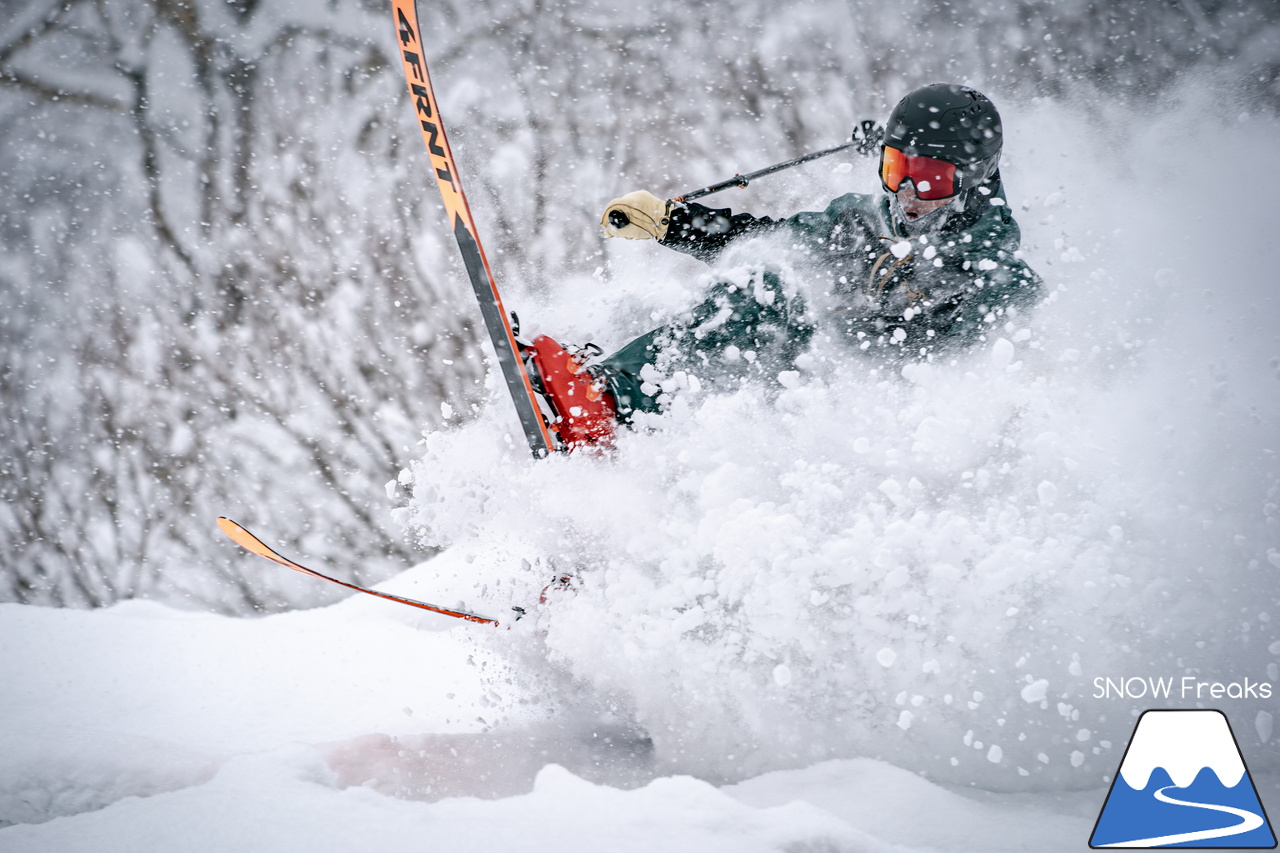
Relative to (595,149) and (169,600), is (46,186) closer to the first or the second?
(169,600)

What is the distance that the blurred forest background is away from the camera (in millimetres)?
4336

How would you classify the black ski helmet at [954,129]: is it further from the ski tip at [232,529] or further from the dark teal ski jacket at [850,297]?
the ski tip at [232,529]

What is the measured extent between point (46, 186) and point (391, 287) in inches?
91.4

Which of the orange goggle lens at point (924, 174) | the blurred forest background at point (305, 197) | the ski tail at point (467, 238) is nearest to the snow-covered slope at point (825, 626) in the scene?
the ski tail at point (467, 238)

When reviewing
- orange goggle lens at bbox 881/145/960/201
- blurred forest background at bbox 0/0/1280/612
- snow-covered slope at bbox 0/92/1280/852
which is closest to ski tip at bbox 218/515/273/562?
snow-covered slope at bbox 0/92/1280/852

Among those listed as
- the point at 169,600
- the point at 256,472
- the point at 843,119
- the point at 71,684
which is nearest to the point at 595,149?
the point at 843,119

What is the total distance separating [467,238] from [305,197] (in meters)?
3.34

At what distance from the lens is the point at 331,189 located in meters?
4.80

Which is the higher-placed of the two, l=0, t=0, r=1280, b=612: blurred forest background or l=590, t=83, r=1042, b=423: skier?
l=0, t=0, r=1280, b=612: blurred forest background

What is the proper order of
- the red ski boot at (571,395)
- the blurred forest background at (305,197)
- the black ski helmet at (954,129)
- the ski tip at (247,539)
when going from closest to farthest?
the black ski helmet at (954,129) < the red ski boot at (571,395) < the ski tip at (247,539) < the blurred forest background at (305,197)

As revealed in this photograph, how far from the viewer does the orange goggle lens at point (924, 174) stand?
6.08 ft

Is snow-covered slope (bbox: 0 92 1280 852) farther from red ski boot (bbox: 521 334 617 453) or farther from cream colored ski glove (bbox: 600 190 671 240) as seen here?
cream colored ski glove (bbox: 600 190 671 240)

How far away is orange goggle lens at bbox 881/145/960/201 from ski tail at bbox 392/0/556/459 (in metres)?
1.21

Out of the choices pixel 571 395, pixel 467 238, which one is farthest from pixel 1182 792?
pixel 467 238
